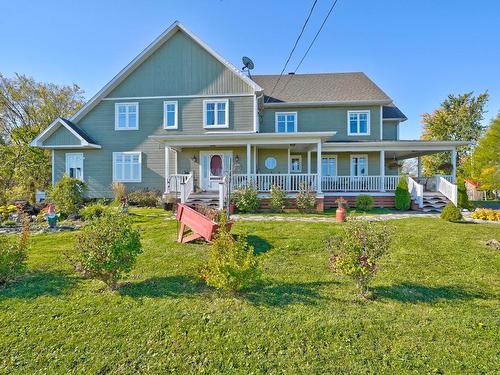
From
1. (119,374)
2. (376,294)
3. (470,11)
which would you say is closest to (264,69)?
(470,11)

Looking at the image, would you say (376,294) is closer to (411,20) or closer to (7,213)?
(411,20)

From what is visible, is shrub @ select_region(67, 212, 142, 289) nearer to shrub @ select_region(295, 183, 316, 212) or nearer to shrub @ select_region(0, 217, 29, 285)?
shrub @ select_region(0, 217, 29, 285)

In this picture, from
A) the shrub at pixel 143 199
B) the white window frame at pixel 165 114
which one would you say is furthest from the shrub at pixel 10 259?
the white window frame at pixel 165 114

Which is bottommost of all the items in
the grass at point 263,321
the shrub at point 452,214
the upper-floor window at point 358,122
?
the grass at point 263,321

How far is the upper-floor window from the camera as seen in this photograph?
1741 centimetres

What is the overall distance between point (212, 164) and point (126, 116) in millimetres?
6115

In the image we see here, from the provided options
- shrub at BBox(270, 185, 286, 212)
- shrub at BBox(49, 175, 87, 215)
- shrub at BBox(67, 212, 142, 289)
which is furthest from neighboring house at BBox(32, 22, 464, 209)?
shrub at BBox(67, 212, 142, 289)

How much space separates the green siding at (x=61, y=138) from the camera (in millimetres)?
16438

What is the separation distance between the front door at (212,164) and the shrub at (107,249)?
37.8ft

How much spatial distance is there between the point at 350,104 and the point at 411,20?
10180 millimetres

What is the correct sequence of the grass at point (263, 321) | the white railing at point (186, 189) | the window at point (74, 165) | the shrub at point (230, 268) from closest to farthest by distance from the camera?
the grass at point (263, 321) → the shrub at point (230, 268) → the white railing at point (186, 189) → the window at point (74, 165)

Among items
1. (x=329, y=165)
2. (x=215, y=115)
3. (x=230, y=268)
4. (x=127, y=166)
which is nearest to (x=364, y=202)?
(x=329, y=165)

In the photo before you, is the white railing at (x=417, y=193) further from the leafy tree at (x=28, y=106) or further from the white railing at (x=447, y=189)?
the leafy tree at (x=28, y=106)

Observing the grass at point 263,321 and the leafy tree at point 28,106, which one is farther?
the leafy tree at point 28,106
